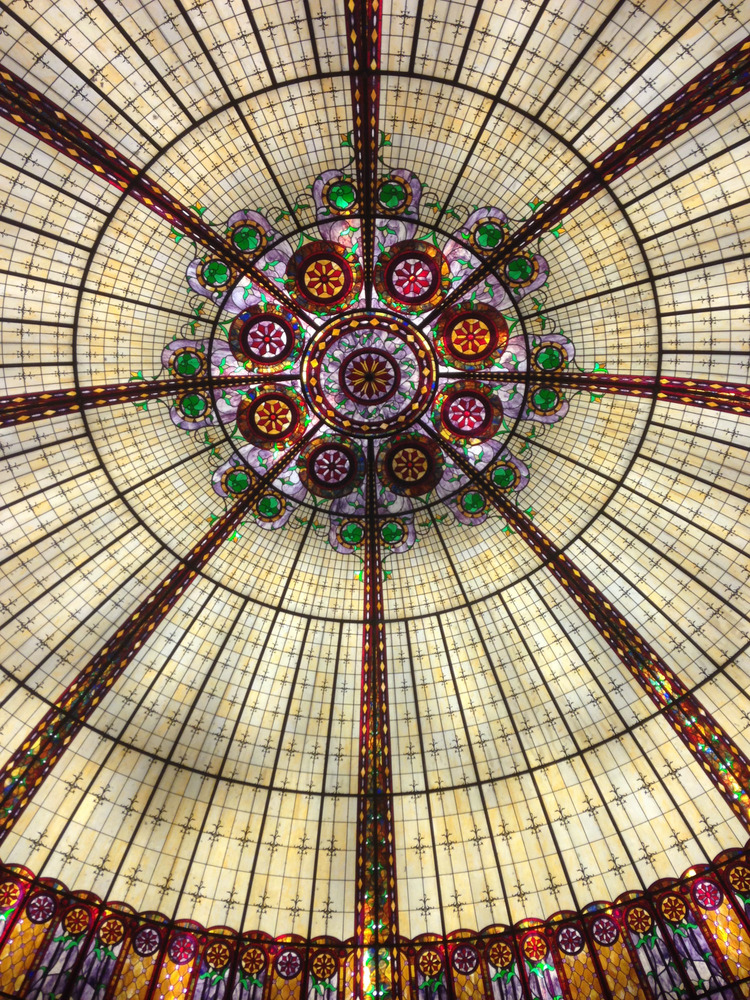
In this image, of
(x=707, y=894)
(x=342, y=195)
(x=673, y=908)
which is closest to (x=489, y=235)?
(x=342, y=195)

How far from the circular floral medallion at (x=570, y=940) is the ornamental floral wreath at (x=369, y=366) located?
11.8m

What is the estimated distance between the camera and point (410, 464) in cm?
2236

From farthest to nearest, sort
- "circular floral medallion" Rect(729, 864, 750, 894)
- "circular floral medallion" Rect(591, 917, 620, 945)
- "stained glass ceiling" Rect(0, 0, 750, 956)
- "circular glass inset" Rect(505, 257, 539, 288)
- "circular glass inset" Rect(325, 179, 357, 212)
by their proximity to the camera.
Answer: "circular glass inset" Rect(505, 257, 539, 288)
"circular glass inset" Rect(325, 179, 357, 212)
"circular floral medallion" Rect(591, 917, 620, 945)
"circular floral medallion" Rect(729, 864, 750, 894)
"stained glass ceiling" Rect(0, 0, 750, 956)

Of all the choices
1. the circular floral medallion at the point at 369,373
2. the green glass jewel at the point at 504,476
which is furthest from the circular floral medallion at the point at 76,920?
the green glass jewel at the point at 504,476

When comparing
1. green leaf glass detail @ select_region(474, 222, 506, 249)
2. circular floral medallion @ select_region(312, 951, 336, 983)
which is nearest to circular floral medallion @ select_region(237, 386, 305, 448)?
green leaf glass detail @ select_region(474, 222, 506, 249)

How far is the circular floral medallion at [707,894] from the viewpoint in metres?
17.3

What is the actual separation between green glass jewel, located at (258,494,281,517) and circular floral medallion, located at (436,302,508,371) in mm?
7098

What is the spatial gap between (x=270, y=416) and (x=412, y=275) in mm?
6239

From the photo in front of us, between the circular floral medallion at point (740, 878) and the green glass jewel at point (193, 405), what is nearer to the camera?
the circular floral medallion at point (740, 878)

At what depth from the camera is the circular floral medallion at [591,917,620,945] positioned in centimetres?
1788

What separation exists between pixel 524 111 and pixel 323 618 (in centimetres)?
1566

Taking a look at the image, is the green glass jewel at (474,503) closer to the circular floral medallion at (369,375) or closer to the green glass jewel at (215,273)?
the circular floral medallion at (369,375)

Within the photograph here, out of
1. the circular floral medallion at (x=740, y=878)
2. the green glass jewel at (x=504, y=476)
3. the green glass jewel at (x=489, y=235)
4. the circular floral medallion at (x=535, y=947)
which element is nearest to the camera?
the circular floral medallion at (x=740, y=878)

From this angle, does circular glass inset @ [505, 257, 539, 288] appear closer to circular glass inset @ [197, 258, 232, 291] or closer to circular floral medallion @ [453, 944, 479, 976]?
circular glass inset @ [197, 258, 232, 291]
